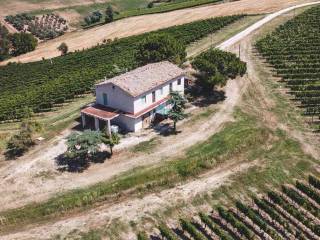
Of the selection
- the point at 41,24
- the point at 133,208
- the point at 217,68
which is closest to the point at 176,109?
the point at 217,68

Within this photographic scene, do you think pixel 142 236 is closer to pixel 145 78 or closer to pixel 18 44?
pixel 145 78

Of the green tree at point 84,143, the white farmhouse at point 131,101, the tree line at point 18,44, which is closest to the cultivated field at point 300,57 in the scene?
the white farmhouse at point 131,101

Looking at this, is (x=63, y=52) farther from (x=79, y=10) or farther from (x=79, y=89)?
(x=79, y=10)

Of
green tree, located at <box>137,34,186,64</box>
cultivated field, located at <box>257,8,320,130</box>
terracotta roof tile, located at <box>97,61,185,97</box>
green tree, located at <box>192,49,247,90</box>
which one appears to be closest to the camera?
terracotta roof tile, located at <box>97,61,185,97</box>

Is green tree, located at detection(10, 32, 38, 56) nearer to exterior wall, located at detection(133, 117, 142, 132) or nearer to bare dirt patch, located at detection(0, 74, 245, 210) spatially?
bare dirt patch, located at detection(0, 74, 245, 210)

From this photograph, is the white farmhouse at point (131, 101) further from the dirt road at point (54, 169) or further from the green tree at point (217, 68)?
the green tree at point (217, 68)

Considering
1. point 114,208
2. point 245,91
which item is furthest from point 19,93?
point 114,208

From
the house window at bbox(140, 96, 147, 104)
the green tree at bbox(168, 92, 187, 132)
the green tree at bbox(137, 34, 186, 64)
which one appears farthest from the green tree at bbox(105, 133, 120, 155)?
the green tree at bbox(137, 34, 186, 64)
